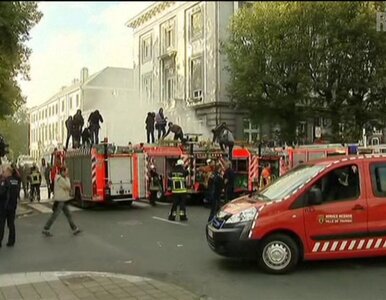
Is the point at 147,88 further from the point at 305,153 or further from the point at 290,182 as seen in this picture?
the point at 290,182

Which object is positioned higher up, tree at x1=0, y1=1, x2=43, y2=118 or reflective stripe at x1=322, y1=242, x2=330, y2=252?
tree at x1=0, y1=1, x2=43, y2=118

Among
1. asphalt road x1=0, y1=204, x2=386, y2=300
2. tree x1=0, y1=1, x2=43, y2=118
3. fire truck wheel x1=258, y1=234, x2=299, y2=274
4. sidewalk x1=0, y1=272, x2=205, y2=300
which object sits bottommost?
asphalt road x1=0, y1=204, x2=386, y2=300

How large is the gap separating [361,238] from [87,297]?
418 centimetres

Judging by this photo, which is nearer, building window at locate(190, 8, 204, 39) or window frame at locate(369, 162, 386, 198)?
window frame at locate(369, 162, 386, 198)

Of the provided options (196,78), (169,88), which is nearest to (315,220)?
(196,78)

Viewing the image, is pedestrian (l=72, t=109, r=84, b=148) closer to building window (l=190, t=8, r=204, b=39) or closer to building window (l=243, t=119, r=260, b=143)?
building window (l=190, t=8, r=204, b=39)

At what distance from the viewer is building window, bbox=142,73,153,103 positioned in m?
51.4

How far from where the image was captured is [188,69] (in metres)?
44.3

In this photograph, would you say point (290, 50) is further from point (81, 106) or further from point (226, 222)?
point (81, 106)

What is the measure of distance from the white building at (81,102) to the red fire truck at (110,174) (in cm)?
2607

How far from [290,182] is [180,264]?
2204 millimetres

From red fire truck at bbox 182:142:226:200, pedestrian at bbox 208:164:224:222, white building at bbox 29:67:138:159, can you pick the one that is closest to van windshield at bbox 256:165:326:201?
pedestrian at bbox 208:164:224:222

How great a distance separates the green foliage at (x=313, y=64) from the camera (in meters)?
29.7

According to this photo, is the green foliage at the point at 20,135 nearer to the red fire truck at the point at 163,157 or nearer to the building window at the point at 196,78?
the building window at the point at 196,78
